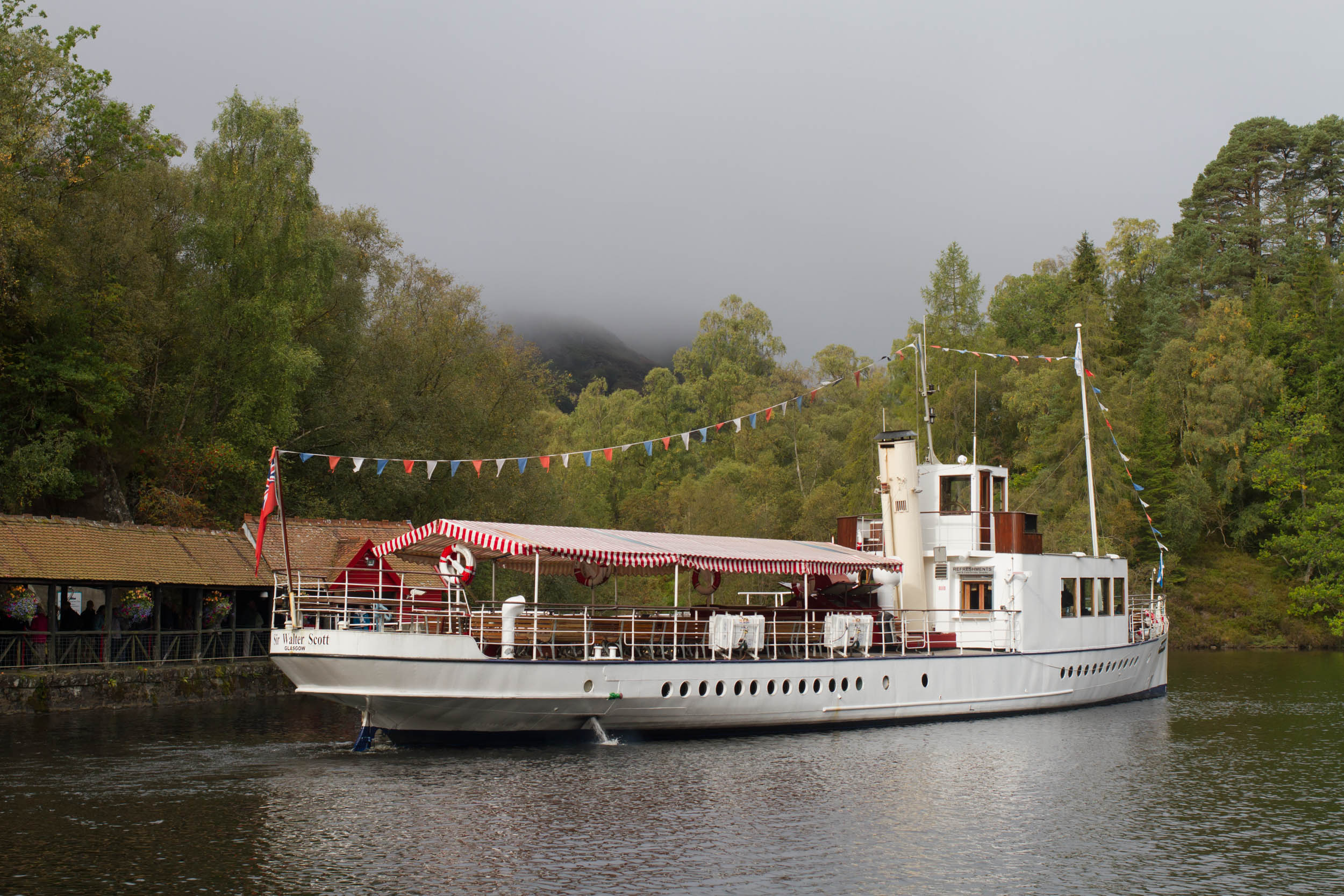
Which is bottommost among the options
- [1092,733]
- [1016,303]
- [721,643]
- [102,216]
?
[1092,733]

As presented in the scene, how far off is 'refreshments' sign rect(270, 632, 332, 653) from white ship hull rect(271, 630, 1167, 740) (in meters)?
0.02

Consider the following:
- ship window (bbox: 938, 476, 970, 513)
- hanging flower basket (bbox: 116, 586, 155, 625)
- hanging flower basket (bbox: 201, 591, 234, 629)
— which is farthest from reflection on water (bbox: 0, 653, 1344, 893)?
hanging flower basket (bbox: 201, 591, 234, 629)

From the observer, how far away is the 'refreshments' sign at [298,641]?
19.2m

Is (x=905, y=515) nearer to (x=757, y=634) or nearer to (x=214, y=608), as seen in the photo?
(x=757, y=634)

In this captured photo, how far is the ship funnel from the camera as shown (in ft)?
89.8

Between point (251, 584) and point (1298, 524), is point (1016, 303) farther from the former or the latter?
point (251, 584)

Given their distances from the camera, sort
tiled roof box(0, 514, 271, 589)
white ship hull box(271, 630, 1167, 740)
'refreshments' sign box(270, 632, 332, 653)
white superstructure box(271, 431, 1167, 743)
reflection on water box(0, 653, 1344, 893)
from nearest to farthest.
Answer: reflection on water box(0, 653, 1344, 893)
'refreshments' sign box(270, 632, 332, 653)
white ship hull box(271, 630, 1167, 740)
white superstructure box(271, 431, 1167, 743)
tiled roof box(0, 514, 271, 589)

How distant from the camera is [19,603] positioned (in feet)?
89.8

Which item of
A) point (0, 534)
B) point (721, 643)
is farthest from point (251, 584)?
point (721, 643)

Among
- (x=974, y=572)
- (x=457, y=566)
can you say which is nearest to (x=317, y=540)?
(x=457, y=566)

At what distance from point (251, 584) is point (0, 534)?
673cm

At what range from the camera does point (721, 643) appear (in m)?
22.7

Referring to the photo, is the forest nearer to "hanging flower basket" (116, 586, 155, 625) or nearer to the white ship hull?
"hanging flower basket" (116, 586, 155, 625)

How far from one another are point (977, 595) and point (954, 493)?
2662 millimetres
